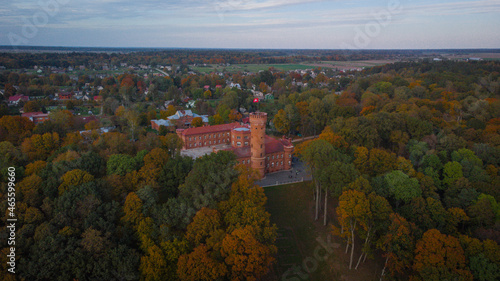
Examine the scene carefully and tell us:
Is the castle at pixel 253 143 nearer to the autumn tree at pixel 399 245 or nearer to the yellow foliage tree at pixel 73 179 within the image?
the yellow foliage tree at pixel 73 179

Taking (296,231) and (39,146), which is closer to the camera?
(296,231)

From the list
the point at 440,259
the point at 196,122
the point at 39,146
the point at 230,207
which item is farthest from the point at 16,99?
the point at 440,259

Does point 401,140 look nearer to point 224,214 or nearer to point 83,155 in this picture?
point 224,214

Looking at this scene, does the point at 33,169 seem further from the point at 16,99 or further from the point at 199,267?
the point at 16,99

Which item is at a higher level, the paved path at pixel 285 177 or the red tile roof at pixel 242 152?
the red tile roof at pixel 242 152

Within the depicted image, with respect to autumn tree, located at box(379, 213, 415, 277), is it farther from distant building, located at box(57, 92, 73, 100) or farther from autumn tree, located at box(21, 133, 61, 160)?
distant building, located at box(57, 92, 73, 100)

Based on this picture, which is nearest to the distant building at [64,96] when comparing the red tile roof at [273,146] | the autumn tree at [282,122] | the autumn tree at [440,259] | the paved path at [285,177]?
the autumn tree at [282,122]

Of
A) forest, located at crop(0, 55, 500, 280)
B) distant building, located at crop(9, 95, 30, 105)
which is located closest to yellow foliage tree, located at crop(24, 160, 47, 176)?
forest, located at crop(0, 55, 500, 280)

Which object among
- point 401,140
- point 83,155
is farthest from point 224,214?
point 401,140
